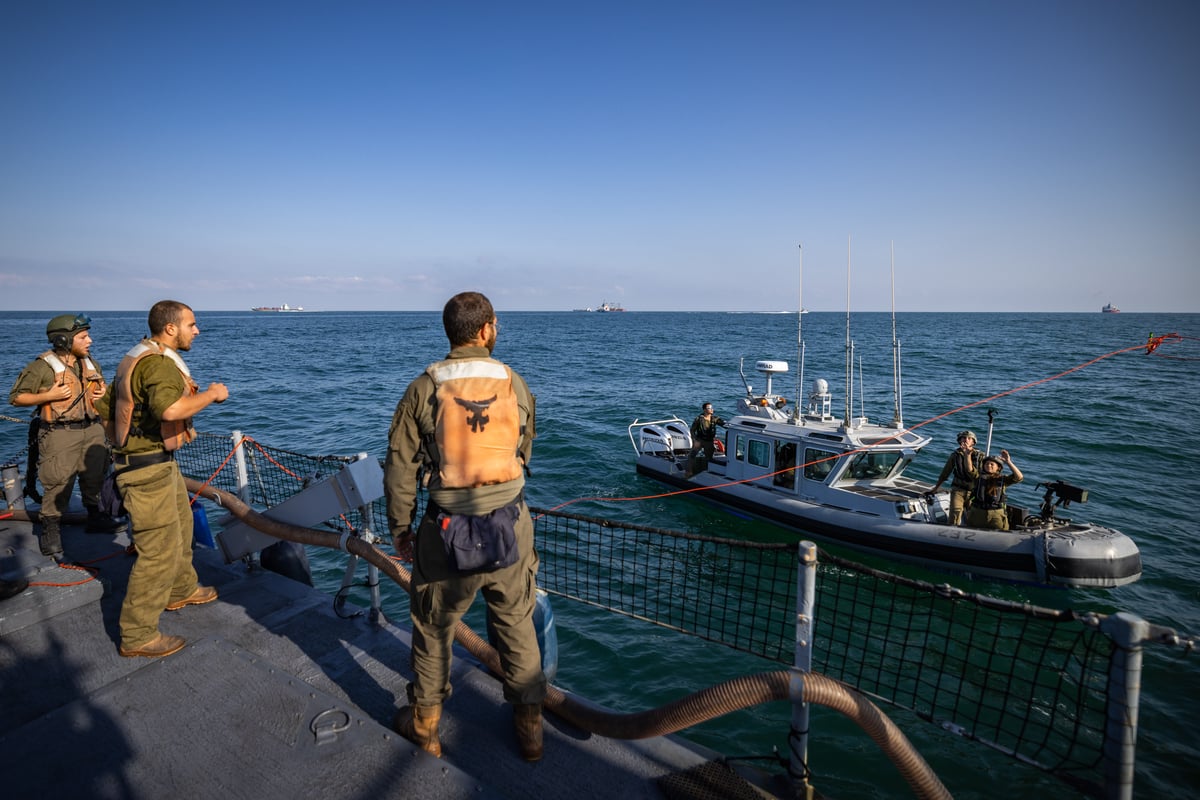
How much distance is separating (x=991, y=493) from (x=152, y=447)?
12.0 metres

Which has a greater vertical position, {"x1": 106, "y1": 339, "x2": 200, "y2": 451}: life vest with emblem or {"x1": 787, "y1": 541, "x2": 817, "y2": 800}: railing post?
{"x1": 106, "y1": 339, "x2": 200, "y2": 451}: life vest with emblem

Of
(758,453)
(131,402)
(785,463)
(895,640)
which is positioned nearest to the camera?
(131,402)

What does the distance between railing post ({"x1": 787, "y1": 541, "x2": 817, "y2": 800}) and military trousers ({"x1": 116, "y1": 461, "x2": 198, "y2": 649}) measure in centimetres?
420

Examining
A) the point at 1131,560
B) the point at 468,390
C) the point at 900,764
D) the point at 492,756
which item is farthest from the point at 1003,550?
the point at 468,390

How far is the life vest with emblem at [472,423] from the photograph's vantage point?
8.85ft

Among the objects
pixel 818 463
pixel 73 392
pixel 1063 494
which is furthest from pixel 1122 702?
pixel 818 463

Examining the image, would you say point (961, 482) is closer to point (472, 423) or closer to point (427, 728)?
point (427, 728)

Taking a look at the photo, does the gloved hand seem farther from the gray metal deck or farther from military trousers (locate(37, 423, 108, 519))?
military trousers (locate(37, 423, 108, 519))

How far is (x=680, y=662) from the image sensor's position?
8.12 meters

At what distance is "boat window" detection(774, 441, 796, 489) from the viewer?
12.7 metres

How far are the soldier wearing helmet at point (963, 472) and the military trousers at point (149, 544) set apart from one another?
1142 centimetres

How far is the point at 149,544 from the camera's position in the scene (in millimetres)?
4023

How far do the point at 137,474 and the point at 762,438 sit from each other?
11484mm

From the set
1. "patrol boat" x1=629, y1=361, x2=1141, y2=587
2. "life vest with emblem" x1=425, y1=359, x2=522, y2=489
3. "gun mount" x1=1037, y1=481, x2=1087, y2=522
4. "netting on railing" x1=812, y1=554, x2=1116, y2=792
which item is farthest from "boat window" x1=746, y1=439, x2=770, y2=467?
"life vest with emblem" x1=425, y1=359, x2=522, y2=489
